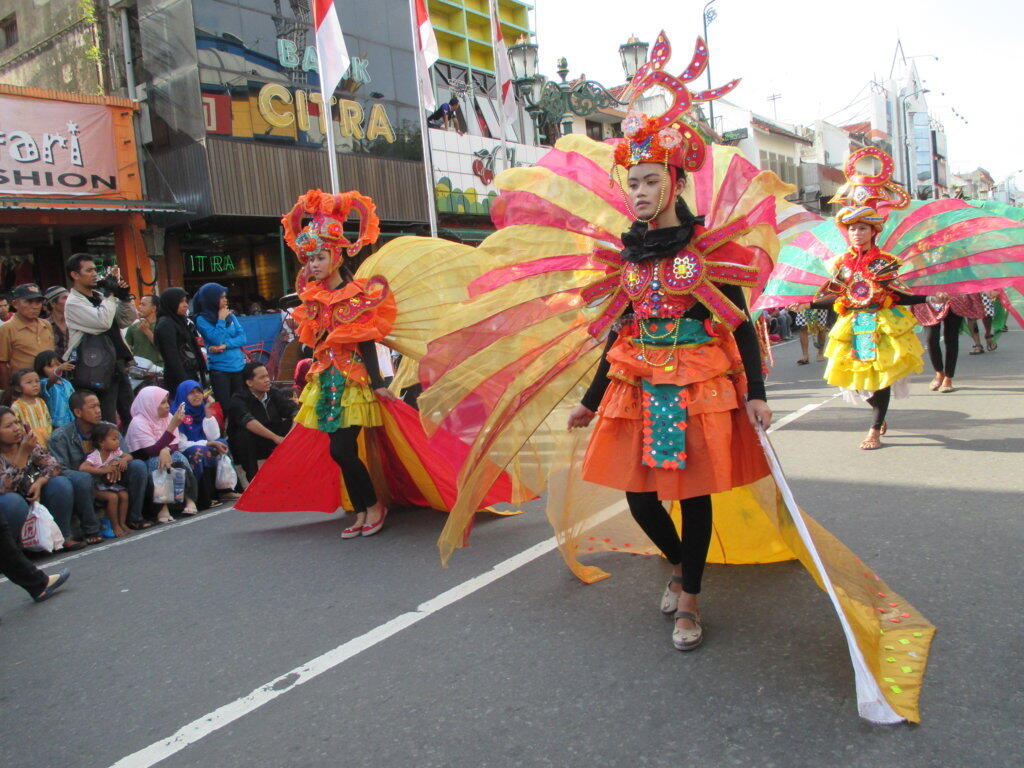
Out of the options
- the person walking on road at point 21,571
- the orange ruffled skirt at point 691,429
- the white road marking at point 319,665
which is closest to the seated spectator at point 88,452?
the person walking on road at point 21,571

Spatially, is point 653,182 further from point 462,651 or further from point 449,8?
point 449,8

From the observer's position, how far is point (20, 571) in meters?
4.32

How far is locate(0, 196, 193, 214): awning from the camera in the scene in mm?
12094

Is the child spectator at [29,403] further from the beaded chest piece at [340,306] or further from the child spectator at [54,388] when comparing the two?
the beaded chest piece at [340,306]

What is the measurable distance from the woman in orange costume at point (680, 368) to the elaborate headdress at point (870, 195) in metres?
3.54

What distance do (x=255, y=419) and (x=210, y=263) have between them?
10316mm

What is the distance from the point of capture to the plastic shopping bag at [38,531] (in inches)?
214

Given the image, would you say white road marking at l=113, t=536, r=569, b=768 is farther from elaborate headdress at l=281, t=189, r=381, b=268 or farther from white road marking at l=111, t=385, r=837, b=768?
elaborate headdress at l=281, t=189, r=381, b=268

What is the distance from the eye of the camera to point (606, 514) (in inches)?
160

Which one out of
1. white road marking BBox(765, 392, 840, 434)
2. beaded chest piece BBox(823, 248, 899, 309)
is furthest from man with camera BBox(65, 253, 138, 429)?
beaded chest piece BBox(823, 248, 899, 309)

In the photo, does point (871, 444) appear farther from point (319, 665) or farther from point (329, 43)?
point (329, 43)

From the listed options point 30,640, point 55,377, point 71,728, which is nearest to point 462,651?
point 71,728

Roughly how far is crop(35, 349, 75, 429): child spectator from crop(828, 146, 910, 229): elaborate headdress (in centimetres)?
638

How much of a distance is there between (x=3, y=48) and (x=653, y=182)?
1966 cm
